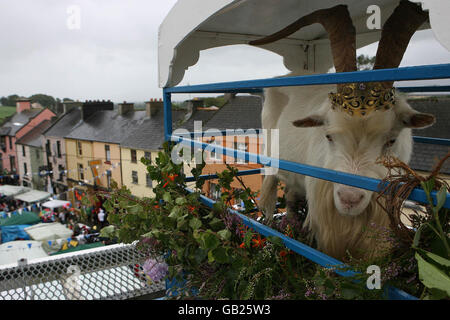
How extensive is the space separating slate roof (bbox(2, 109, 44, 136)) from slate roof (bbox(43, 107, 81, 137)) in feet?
17.2

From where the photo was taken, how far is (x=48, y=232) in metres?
12.2

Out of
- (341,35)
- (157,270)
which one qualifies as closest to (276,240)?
(157,270)

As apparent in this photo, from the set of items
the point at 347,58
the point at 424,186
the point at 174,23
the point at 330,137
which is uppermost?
the point at 174,23

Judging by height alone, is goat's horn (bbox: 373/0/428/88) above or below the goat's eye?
above

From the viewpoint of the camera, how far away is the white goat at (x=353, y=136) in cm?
167

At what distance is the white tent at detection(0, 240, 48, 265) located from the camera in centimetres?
888

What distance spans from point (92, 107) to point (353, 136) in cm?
2685

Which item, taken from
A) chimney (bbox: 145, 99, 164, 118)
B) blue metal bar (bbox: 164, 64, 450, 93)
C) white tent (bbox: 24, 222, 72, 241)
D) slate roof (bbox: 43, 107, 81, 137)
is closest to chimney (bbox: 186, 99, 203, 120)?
chimney (bbox: 145, 99, 164, 118)

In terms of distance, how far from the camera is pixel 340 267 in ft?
4.42

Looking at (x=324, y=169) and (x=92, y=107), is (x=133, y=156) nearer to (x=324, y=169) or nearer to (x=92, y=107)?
(x=92, y=107)

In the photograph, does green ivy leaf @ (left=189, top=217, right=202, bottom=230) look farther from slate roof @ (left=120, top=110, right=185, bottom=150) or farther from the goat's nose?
slate roof @ (left=120, top=110, right=185, bottom=150)
